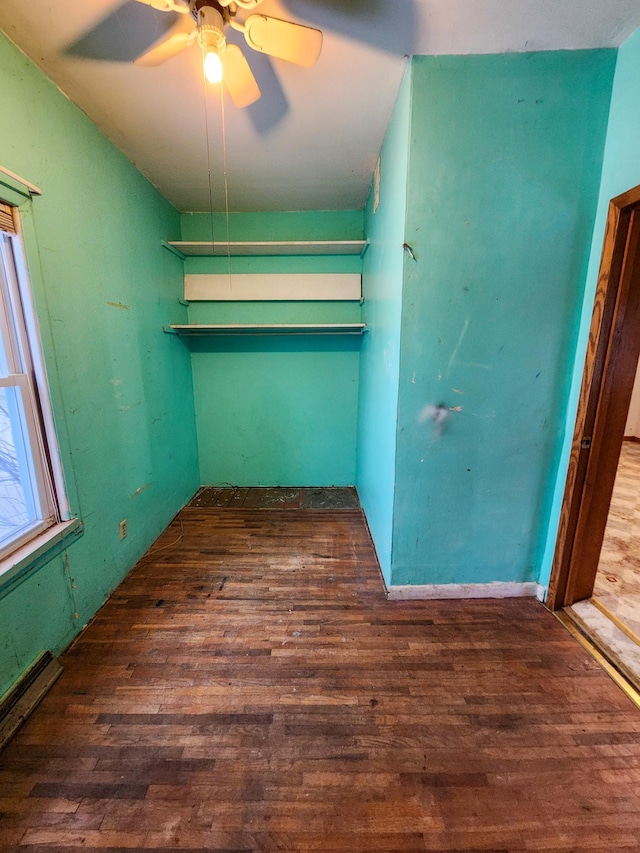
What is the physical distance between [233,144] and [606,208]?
2.00m

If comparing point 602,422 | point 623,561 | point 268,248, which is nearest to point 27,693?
point 602,422

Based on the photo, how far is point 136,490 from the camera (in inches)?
82.4

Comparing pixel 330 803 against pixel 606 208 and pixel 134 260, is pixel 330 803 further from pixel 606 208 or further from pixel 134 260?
pixel 134 260

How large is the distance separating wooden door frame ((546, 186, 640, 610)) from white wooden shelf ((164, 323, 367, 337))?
1.52 m

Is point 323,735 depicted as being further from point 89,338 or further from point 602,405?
point 89,338

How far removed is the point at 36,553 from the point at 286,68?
2.36 meters

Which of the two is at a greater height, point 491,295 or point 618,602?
point 491,295

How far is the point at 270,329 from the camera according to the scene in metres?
2.67

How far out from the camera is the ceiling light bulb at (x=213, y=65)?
1.08 meters

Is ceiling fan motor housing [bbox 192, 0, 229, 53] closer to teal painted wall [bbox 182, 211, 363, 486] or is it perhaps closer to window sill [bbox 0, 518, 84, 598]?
teal painted wall [bbox 182, 211, 363, 486]

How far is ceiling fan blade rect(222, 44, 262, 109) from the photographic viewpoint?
116 cm

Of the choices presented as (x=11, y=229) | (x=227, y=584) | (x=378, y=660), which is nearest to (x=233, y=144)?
(x=11, y=229)

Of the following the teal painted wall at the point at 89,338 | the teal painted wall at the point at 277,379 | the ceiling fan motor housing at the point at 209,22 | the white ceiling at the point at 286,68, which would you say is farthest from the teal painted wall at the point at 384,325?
the teal painted wall at the point at 89,338

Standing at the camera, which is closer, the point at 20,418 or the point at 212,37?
the point at 212,37
